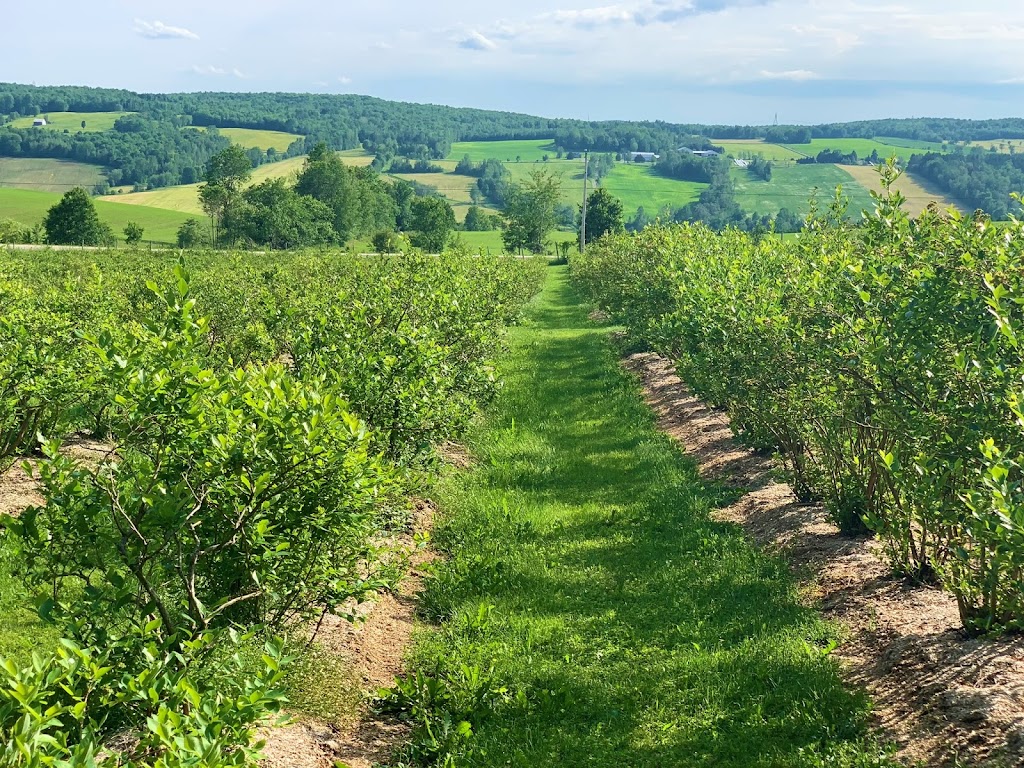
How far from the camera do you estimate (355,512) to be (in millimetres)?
5121

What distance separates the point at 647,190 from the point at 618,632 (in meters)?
119

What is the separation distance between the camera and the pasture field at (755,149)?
444ft

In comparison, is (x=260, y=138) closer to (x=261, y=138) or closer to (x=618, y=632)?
(x=261, y=138)

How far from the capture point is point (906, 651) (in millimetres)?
6414

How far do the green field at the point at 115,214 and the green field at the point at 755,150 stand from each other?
293 ft

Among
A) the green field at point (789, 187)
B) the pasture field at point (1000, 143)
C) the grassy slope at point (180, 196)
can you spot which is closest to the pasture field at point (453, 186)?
the grassy slope at point (180, 196)

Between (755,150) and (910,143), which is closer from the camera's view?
(910,143)

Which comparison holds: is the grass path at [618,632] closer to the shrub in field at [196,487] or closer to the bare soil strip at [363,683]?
the bare soil strip at [363,683]

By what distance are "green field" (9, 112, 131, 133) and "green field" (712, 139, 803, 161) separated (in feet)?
397

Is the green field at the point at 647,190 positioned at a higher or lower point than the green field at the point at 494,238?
higher

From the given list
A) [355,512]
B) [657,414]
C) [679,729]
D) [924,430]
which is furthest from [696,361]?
[355,512]

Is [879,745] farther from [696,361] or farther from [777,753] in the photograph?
[696,361]

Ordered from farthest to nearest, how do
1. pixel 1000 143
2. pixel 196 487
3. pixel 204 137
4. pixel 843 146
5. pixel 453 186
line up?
pixel 204 137 < pixel 453 186 < pixel 843 146 < pixel 1000 143 < pixel 196 487

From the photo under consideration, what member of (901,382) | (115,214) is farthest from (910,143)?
(901,382)
